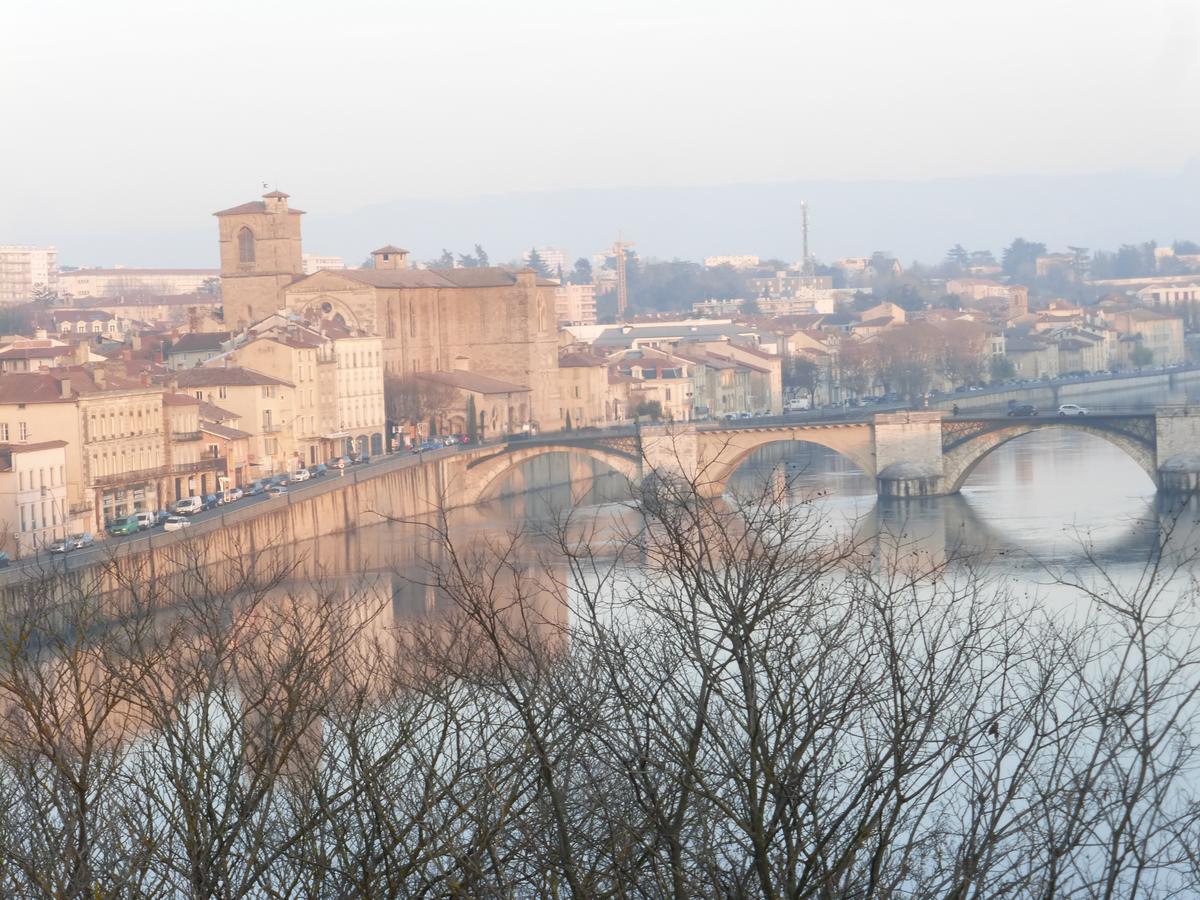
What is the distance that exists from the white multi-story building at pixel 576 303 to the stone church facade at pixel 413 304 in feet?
165

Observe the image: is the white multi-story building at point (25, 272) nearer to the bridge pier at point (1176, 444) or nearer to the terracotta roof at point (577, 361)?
the terracotta roof at point (577, 361)

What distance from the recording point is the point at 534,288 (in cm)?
4809

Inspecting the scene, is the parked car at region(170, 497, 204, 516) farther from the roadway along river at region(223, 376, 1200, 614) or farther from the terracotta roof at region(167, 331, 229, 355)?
the terracotta roof at region(167, 331, 229, 355)

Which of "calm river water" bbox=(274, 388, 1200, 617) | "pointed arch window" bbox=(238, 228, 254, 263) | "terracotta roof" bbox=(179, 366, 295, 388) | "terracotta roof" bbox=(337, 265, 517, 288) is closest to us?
"calm river water" bbox=(274, 388, 1200, 617)

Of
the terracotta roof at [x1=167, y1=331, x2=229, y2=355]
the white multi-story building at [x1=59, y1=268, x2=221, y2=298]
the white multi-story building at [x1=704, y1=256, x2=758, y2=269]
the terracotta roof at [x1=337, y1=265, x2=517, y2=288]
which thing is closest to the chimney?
the terracotta roof at [x1=337, y1=265, x2=517, y2=288]

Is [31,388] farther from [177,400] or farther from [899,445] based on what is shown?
[899,445]

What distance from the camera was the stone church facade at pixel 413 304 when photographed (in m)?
43.8

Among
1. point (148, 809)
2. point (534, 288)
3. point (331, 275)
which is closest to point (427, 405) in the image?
point (331, 275)

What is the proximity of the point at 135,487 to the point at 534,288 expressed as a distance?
20972 mm

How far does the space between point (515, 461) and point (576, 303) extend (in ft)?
229

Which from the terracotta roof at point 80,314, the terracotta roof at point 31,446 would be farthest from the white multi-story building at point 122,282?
the terracotta roof at point 31,446

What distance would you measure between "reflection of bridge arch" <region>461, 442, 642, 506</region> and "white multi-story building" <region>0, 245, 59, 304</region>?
58.8m

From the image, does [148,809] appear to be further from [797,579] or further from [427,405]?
[427,405]

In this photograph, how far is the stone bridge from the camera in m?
31.6
